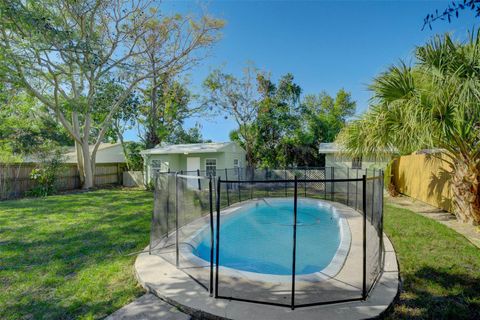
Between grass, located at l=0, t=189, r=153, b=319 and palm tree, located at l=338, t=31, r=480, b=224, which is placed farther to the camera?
palm tree, located at l=338, t=31, r=480, b=224

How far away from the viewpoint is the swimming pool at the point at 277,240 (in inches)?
210

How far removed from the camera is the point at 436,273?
155 inches

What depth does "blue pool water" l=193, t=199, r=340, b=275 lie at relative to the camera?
5.64 m

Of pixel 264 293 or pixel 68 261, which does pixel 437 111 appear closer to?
pixel 264 293

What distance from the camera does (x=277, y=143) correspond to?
66.0 ft

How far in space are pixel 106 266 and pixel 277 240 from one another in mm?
4612

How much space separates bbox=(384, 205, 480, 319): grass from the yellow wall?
2639 mm

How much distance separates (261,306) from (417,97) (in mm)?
5671

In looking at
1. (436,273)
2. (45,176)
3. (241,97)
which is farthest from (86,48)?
(241,97)

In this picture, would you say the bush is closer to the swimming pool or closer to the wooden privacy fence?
the wooden privacy fence

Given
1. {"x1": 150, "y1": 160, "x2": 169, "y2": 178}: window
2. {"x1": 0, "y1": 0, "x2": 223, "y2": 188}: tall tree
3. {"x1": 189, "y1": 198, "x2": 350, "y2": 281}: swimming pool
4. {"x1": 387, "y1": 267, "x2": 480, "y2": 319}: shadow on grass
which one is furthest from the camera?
{"x1": 150, "y1": 160, "x2": 169, "y2": 178}: window

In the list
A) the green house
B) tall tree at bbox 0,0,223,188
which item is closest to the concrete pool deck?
tall tree at bbox 0,0,223,188

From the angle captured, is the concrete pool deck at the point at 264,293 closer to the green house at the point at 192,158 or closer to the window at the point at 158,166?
the green house at the point at 192,158

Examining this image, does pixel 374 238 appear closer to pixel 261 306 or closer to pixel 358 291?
pixel 358 291
